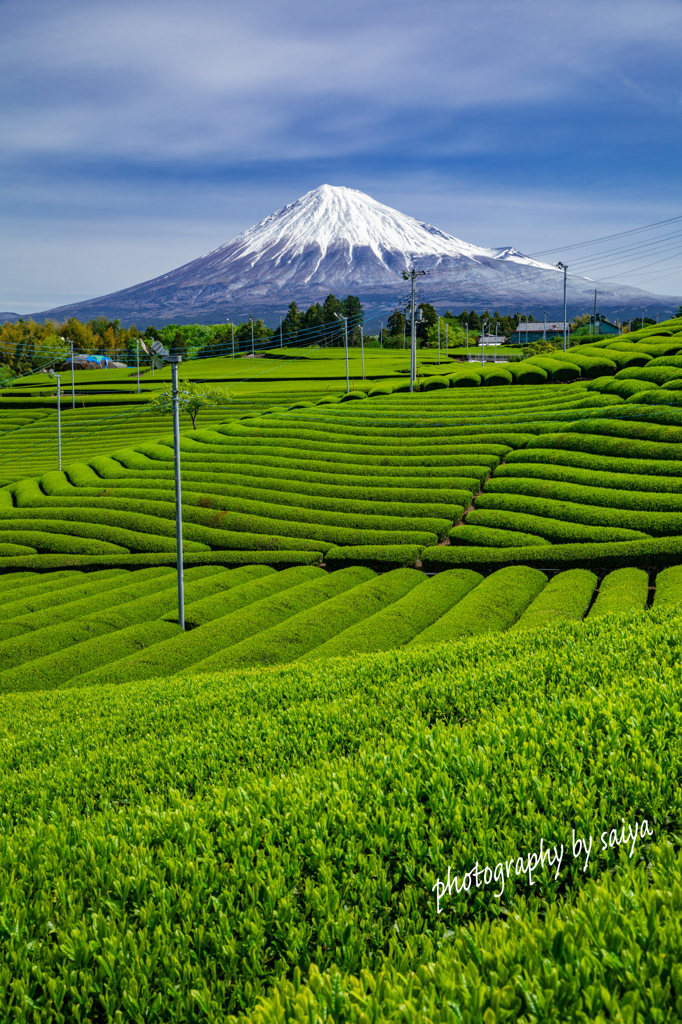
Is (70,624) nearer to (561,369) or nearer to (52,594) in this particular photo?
(52,594)

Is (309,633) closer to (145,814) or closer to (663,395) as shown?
(145,814)

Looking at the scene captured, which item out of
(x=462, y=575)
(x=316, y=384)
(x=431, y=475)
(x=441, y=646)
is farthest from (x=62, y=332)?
(x=441, y=646)

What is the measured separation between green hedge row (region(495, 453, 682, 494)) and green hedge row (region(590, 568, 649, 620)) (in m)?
7.96

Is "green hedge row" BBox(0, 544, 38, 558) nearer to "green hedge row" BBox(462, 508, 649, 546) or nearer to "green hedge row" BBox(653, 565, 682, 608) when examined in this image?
"green hedge row" BBox(462, 508, 649, 546)

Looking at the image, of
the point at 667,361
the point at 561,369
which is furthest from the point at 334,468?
the point at 561,369

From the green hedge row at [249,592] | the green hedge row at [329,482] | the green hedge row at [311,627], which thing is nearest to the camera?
the green hedge row at [311,627]

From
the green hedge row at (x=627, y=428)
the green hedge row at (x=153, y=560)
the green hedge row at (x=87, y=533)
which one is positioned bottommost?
the green hedge row at (x=153, y=560)

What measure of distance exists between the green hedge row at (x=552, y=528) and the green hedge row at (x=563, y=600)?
9.07ft

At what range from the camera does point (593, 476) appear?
36.7m

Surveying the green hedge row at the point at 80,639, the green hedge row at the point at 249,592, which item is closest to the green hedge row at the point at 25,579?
the green hedge row at the point at 80,639

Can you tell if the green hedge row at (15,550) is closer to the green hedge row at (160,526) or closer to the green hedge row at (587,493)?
the green hedge row at (160,526)

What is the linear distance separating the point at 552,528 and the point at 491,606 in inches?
378

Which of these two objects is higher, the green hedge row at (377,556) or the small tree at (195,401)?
the small tree at (195,401)

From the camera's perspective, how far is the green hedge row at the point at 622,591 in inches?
864
